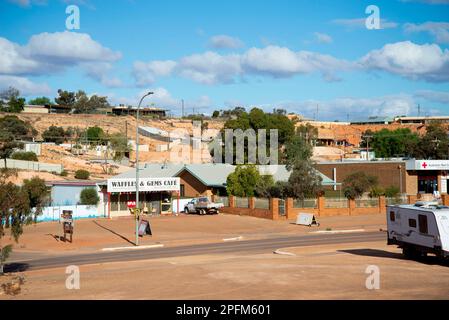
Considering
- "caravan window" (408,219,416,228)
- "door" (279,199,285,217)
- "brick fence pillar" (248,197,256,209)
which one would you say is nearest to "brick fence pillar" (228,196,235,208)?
"brick fence pillar" (248,197,256,209)

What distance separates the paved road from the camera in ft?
108

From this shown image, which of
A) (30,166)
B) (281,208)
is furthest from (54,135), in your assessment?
(281,208)

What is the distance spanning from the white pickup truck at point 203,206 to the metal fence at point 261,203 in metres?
4.88

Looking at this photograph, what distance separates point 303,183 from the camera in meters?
58.5

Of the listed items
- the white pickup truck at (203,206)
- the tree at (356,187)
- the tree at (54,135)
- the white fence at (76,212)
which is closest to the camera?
the white fence at (76,212)

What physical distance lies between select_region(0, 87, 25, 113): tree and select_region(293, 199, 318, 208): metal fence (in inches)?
Answer: 4557

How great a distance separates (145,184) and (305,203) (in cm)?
1584

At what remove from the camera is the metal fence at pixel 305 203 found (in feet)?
186

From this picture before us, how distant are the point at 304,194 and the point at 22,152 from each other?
57791 mm

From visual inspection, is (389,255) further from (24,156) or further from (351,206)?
(24,156)

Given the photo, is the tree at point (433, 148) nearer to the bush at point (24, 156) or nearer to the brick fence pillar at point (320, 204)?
the brick fence pillar at point (320, 204)

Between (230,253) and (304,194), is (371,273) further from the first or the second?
(304,194)

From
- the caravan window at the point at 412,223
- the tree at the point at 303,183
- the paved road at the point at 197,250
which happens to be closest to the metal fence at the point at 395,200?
the tree at the point at 303,183
